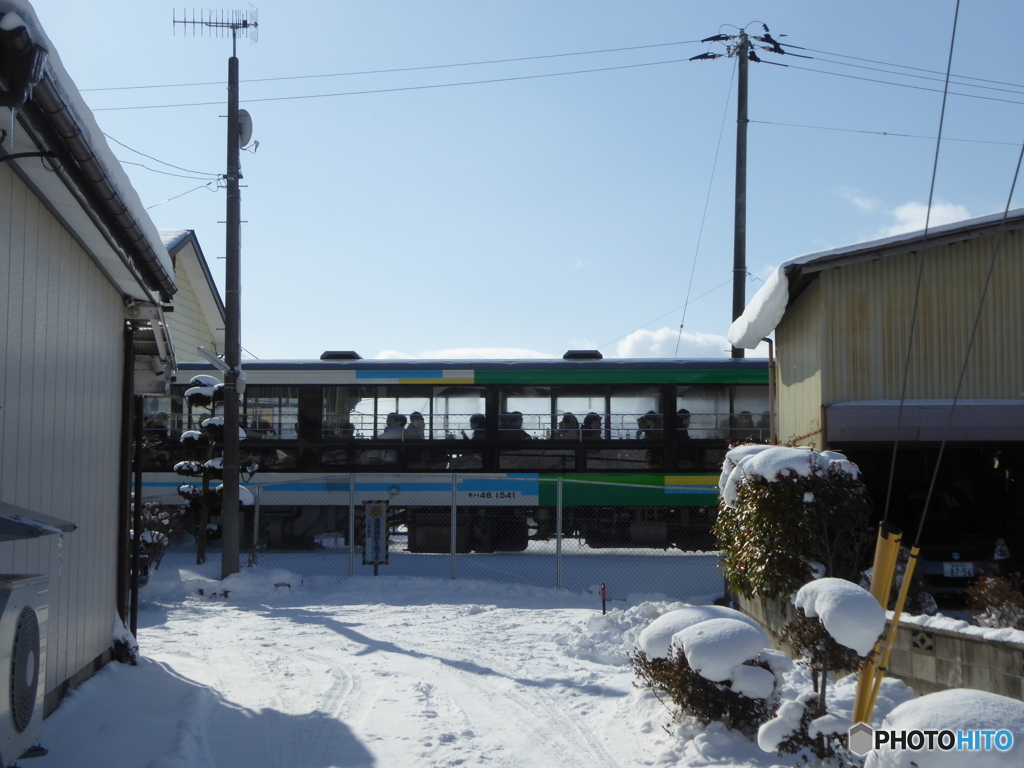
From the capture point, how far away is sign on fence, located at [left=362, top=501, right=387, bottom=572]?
14.6 m

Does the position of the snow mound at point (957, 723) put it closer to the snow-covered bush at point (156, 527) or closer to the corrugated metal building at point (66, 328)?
the corrugated metal building at point (66, 328)

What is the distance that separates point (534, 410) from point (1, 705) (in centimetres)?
1455

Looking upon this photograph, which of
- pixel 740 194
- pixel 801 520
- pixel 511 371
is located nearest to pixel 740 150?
pixel 740 194

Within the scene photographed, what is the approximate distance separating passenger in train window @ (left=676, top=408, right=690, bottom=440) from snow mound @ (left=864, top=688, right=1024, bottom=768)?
1389cm

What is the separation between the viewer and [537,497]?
59.0ft

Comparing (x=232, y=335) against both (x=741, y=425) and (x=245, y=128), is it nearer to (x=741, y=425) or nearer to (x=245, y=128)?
(x=245, y=128)

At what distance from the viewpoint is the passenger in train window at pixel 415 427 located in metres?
18.2

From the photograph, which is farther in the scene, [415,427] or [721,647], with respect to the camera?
[415,427]

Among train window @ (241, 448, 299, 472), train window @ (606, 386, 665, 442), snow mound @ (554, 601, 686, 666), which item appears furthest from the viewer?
train window @ (241, 448, 299, 472)

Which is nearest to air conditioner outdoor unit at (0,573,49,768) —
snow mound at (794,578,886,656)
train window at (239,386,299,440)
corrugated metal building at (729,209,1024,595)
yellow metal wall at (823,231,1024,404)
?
snow mound at (794,578,886,656)

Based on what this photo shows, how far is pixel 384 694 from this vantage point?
7.64 metres

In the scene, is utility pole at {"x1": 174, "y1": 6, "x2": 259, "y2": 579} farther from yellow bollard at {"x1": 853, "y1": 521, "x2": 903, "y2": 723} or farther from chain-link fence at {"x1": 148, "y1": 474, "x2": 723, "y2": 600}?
yellow bollard at {"x1": 853, "y1": 521, "x2": 903, "y2": 723}

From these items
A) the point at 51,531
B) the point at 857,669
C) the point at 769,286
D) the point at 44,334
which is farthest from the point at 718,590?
the point at 51,531

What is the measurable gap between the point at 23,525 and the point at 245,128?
11779mm
